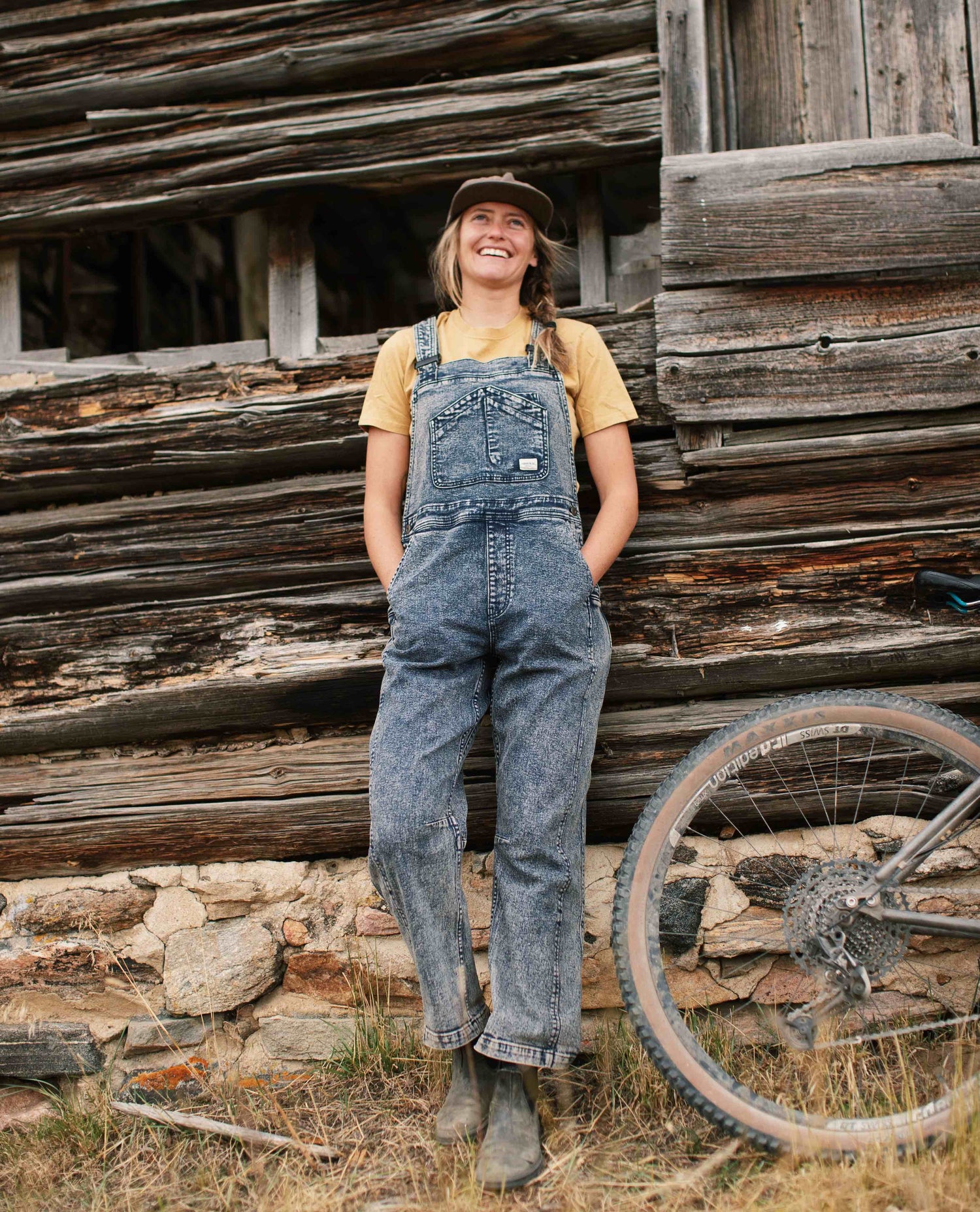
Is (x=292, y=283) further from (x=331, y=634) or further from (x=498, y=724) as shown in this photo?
(x=498, y=724)

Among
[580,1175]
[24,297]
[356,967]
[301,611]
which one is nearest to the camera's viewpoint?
[580,1175]

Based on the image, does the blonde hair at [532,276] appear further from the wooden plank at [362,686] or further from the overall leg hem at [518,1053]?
the overall leg hem at [518,1053]

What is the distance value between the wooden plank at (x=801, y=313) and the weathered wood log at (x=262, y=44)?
97 centimetres

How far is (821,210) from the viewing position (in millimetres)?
2773

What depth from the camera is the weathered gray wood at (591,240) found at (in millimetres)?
3238

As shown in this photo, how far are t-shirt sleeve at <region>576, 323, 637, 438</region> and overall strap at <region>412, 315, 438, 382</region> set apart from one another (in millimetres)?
384

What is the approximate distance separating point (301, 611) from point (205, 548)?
1.26ft

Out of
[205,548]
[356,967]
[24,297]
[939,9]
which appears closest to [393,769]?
[356,967]

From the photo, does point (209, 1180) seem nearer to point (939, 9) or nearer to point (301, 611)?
point (301, 611)

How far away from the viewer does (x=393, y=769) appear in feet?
7.19

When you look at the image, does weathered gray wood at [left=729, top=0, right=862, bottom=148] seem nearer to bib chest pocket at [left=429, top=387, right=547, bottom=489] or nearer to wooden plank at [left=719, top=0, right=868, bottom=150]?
wooden plank at [left=719, top=0, right=868, bottom=150]

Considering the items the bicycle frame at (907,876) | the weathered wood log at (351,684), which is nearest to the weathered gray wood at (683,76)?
the weathered wood log at (351,684)

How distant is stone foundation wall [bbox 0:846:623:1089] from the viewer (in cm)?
275

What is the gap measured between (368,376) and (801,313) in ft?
4.35
